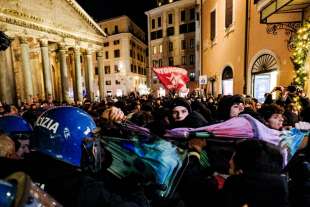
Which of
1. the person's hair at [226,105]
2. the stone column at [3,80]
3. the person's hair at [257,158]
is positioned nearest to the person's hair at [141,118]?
the person's hair at [226,105]

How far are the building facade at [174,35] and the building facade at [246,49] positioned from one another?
23.1 metres

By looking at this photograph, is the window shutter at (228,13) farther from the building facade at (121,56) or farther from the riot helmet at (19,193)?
the building facade at (121,56)

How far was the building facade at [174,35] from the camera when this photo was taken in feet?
139

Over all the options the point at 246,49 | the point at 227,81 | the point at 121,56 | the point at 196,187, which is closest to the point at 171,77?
the point at 196,187

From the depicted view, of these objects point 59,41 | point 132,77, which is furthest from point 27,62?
point 132,77

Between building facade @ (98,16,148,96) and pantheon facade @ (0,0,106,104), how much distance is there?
58.4 ft

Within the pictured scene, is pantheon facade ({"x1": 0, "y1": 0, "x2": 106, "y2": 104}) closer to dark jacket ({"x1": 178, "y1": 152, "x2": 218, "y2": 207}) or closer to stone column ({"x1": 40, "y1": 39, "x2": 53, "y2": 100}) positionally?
stone column ({"x1": 40, "y1": 39, "x2": 53, "y2": 100})

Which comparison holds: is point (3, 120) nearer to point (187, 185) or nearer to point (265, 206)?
point (187, 185)

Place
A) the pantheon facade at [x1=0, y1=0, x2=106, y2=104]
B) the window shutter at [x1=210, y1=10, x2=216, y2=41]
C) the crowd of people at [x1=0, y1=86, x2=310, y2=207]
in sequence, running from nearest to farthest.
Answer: the crowd of people at [x1=0, y1=86, x2=310, y2=207] → the window shutter at [x1=210, y1=10, x2=216, y2=41] → the pantheon facade at [x1=0, y1=0, x2=106, y2=104]

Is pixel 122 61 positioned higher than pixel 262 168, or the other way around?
pixel 122 61

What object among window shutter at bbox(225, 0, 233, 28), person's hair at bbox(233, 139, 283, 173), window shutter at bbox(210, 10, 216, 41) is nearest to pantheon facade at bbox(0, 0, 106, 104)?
window shutter at bbox(225, 0, 233, 28)

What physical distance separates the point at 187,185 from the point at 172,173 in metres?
0.39

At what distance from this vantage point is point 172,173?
6.48 ft

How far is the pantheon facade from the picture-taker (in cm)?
1983
